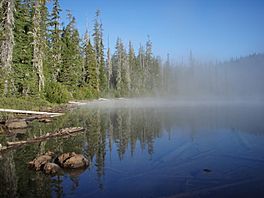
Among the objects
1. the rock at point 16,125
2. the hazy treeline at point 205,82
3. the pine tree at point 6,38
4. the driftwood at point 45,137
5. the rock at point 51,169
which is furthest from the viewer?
the hazy treeline at point 205,82

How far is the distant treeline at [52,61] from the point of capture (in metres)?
30.5

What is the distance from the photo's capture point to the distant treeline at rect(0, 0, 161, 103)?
30.5 metres

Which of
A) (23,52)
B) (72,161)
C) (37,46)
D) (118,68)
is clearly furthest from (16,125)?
(118,68)

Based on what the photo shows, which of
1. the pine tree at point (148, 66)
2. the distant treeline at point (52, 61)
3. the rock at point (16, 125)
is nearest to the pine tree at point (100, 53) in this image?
the distant treeline at point (52, 61)

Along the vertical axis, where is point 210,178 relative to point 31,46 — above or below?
below

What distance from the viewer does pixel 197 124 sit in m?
23.9

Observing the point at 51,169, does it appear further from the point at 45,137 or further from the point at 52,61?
the point at 52,61

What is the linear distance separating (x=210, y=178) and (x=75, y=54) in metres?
52.7

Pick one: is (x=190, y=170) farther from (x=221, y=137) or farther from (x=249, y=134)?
(x=249, y=134)

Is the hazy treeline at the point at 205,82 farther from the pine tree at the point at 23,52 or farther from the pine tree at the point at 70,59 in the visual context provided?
the pine tree at the point at 23,52

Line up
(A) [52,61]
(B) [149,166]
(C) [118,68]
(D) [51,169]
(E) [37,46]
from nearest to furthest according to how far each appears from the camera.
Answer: (D) [51,169] < (B) [149,166] < (E) [37,46] < (A) [52,61] < (C) [118,68]

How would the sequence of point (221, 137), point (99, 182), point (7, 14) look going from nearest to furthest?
point (99, 182), point (221, 137), point (7, 14)

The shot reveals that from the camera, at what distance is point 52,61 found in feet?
161

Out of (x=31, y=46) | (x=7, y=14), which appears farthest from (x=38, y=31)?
(x=7, y=14)
